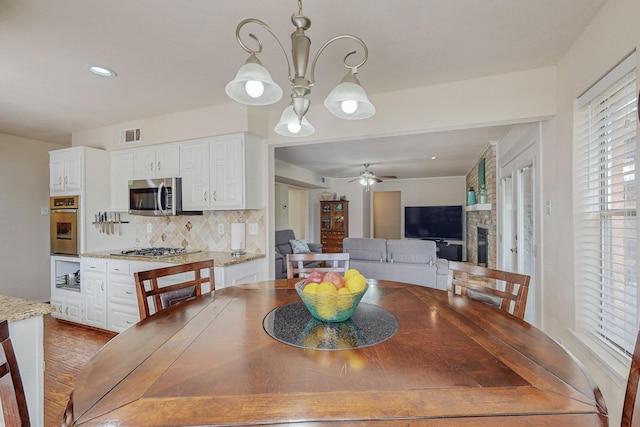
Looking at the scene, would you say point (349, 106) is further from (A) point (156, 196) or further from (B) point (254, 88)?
(A) point (156, 196)

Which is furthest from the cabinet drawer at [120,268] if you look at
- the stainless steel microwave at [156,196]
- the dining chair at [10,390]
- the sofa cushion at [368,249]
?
the sofa cushion at [368,249]

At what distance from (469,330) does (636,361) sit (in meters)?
0.44

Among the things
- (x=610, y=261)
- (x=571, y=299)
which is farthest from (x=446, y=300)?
(x=571, y=299)

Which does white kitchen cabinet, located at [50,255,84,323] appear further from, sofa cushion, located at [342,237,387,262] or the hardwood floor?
sofa cushion, located at [342,237,387,262]

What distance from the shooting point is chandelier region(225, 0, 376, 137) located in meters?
1.21

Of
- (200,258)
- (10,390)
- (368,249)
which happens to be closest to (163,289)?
(10,390)

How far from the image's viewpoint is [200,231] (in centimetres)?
372

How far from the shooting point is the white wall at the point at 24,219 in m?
4.09

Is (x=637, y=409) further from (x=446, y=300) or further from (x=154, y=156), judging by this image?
(x=154, y=156)

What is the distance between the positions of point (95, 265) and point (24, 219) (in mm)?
2009

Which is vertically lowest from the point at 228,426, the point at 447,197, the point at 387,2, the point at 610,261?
the point at 228,426

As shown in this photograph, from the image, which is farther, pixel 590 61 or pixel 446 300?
pixel 590 61

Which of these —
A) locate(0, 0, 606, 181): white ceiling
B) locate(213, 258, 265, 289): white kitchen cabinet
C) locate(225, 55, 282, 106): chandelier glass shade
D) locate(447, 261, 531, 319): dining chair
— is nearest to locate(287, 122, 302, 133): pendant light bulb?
locate(225, 55, 282, 106): chandelier glass shade

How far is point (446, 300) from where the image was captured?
1545 mm
